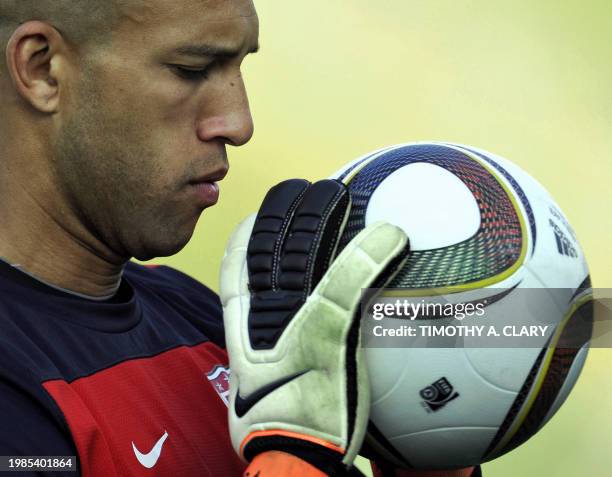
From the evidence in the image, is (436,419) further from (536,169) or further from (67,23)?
(536,169)

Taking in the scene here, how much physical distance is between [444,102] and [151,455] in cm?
320

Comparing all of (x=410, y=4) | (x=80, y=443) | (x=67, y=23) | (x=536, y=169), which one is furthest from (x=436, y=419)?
(x=410, y=4)

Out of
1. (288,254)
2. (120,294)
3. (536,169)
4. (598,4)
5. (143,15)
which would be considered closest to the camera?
(288,254)

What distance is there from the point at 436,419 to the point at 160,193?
23.3 inches

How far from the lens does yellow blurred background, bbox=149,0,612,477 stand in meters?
4.13

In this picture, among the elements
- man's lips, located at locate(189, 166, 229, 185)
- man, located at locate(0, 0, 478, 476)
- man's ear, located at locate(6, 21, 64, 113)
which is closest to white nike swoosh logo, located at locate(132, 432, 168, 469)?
man, located at locate(0, 0, 478, 476)

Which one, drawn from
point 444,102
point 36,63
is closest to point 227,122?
point 36,63

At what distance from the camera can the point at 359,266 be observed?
1.35 meters

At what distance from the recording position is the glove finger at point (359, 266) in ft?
4.41

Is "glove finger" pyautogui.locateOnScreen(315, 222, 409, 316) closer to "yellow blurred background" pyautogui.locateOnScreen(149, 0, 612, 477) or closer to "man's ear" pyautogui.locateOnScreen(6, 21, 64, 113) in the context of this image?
"man's ear" pyautogui.locateOnScreen(6, 21, 64, 113)

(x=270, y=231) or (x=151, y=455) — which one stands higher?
(x=270, y=231)

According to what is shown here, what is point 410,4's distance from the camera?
4.60 meters

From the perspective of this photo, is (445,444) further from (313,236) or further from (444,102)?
(444,102)

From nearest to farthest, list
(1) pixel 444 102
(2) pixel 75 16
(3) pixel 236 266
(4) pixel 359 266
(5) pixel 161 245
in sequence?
1. (4) pixel 359 266
2. (3) pixel 236 266
3. (2) pixel 75 16
4. (5) pixel 161 245
5. (1) pixel 444 102
